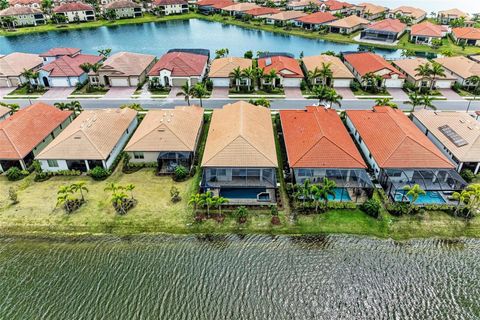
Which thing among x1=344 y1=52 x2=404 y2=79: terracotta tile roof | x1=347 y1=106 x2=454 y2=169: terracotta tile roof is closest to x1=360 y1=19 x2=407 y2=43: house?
x1=344 y1=52 x2=404 y2=79: terracotta tile roof

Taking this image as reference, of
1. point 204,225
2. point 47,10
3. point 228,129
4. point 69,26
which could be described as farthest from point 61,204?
point 47,10

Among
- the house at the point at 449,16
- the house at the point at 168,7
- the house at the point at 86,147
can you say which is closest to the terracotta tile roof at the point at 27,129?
the house at the point at 86,147

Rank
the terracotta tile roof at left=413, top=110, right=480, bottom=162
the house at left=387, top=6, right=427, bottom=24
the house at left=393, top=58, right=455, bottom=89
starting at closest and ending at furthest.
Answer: the terracotta tile roof at left=413, top=110, right=480, bottom=162 < the house at left=393, top=58, right=455, bottom=89 < the house at left=387, top=6, right=427, bottom=24

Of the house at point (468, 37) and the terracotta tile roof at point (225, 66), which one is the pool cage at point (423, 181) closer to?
the terracotta tile roof at point (225, 66)

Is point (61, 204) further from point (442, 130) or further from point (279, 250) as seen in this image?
point (442, 130)

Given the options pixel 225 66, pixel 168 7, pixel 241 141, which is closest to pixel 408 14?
pixel 168 7

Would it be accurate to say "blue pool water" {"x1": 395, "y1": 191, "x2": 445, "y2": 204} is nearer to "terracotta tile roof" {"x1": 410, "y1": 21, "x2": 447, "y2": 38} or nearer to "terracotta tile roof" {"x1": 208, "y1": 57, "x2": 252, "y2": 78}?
"terracotta tile roof" {"x1": 208, "y1": 57, "x2": 252, "y2": 78}

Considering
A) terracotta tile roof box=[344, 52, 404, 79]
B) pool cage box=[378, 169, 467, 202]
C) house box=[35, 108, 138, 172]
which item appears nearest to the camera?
pool cage box=[378, 169, 467, 202]
